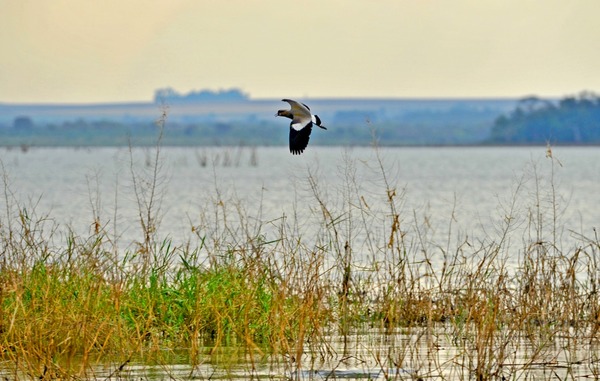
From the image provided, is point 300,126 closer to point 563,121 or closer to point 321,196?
point 321,196

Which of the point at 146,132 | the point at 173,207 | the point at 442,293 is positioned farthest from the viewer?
the point at 146,132

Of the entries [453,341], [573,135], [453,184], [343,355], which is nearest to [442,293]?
[453,341]

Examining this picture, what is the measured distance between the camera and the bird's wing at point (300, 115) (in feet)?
39.8

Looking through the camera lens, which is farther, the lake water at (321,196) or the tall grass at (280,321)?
the lake water at (321,196)

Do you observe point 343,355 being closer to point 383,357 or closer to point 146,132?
point 383,357

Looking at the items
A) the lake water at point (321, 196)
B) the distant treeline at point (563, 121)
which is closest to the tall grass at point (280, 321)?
the lake water at point (321, 196)

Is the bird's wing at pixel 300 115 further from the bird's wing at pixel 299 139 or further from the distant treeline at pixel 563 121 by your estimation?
the distant treeline at pixel 563 121

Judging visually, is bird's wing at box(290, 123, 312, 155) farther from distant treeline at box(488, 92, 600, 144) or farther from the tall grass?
distant treeline at box(488, 92, 600, 144)

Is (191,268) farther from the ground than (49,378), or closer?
farther from the ground

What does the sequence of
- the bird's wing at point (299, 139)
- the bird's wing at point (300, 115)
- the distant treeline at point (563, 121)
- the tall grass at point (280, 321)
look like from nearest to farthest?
the tall grass at point (280, 321), the bird's wing at point (299, 139), the bird's wing at point (300, 115), the distant treeline at point (563, 121)

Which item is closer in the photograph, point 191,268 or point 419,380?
point 419,380

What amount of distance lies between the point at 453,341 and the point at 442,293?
2.76 feet

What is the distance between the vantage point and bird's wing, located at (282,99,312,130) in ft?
39.8

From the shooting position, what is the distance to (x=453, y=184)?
56.0 m
